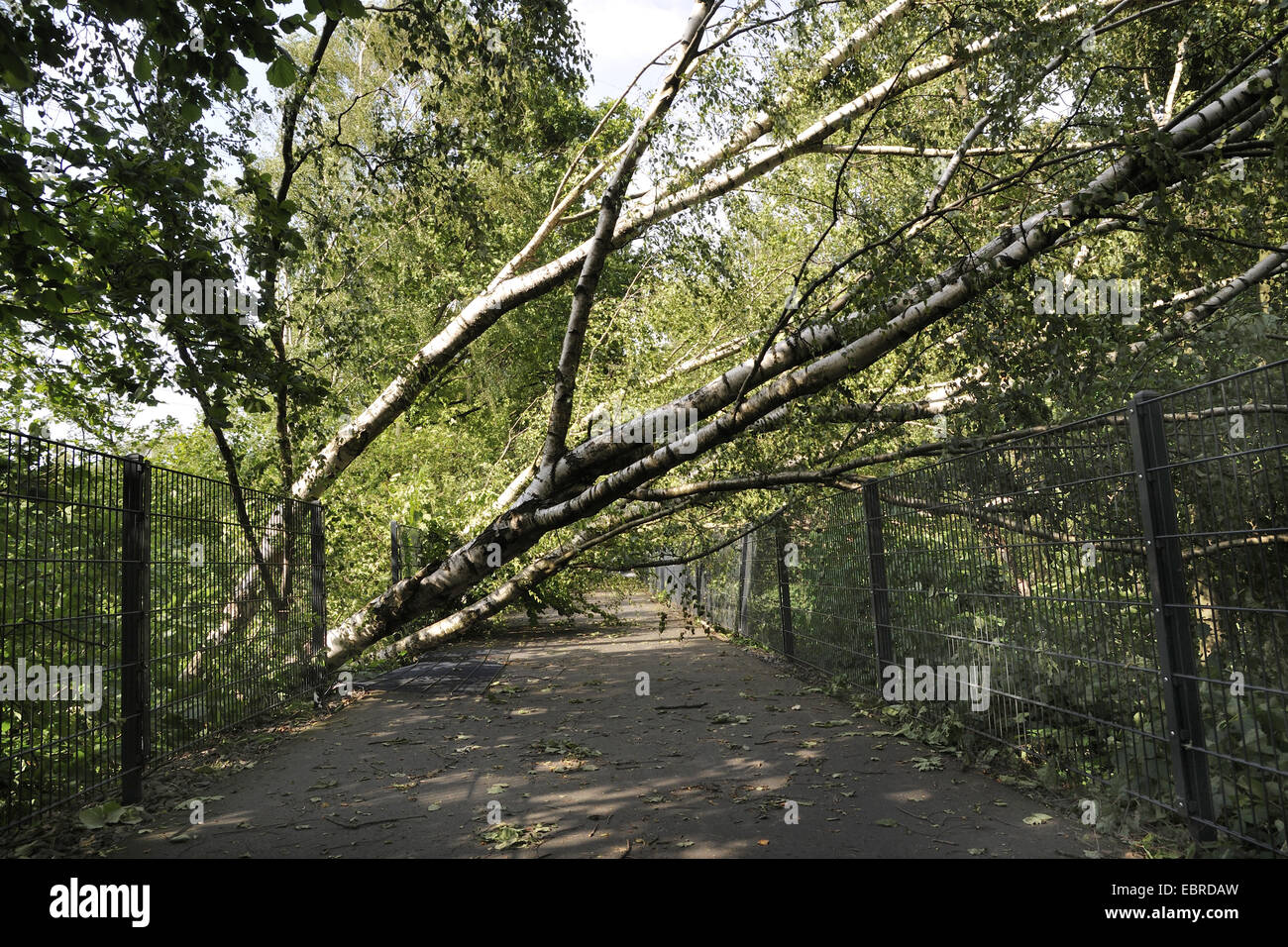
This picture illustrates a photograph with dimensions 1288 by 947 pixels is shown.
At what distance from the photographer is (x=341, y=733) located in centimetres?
793

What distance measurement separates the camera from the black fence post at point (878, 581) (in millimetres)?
7633

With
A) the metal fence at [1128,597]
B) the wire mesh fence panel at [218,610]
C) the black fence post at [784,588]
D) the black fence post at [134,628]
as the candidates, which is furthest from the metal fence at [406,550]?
the metal fence at [1128,597]

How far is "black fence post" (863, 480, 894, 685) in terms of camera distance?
763 centimetres

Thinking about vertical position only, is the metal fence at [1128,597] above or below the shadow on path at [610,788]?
above

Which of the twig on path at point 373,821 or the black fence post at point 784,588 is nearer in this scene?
the twig on path at point 373,821

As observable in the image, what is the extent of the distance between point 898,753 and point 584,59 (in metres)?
6.63

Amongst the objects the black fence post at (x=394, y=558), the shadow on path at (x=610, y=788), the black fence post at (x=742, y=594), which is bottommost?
the shadow on path at (x=610, y=788)

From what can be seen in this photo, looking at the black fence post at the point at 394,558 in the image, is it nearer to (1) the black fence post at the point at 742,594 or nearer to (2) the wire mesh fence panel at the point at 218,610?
(2) the wire mesh fence panel at the point at 218,610

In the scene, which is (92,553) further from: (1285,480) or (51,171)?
(1285,480)

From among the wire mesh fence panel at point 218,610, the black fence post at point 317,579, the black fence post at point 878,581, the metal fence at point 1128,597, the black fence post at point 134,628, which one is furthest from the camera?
the black fence post at point 317,579

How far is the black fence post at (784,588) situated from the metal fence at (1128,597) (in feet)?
11.6

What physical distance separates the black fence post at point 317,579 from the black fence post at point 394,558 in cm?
300

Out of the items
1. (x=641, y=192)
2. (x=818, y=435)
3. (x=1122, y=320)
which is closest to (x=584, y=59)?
(x=641, y=192)

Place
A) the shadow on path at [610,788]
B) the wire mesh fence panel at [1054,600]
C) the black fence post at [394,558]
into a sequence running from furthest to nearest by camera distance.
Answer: the black fence post at [394,558], the shadow on path at [610,788], the wire mesh fence panel at [1054,600]
